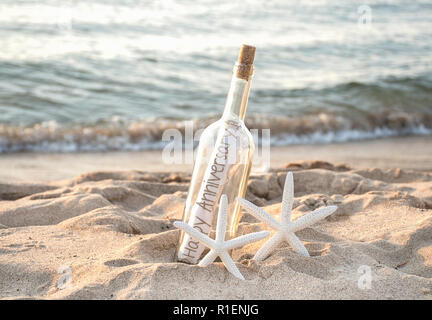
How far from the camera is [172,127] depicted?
20.9 ft

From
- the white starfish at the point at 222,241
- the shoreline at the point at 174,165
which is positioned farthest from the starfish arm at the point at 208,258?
the shoreline at the point at 174,165

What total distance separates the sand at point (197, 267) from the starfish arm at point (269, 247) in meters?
0.03

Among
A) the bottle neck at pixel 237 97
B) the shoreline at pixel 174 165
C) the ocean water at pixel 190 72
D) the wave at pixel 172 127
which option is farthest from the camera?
the ocean water at pixel 190 72

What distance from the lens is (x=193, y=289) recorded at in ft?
6.30

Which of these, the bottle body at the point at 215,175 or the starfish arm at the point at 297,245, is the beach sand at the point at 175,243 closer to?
the starfish arm at the point at 297,245

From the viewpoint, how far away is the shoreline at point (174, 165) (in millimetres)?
4652

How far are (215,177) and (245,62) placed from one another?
47 centimetres

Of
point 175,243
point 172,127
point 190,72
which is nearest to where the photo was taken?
point 175,243

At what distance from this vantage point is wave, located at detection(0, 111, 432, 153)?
223 inches

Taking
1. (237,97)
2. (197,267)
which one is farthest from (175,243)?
(237,97)

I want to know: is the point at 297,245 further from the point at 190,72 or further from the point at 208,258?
the point at 190,72

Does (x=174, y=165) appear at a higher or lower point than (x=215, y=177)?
lower

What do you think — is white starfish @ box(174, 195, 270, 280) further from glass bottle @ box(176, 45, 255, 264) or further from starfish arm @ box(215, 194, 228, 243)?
glass bottle @ box(176, 45, 255, 264)

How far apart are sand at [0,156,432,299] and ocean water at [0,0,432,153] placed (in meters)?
2.72
